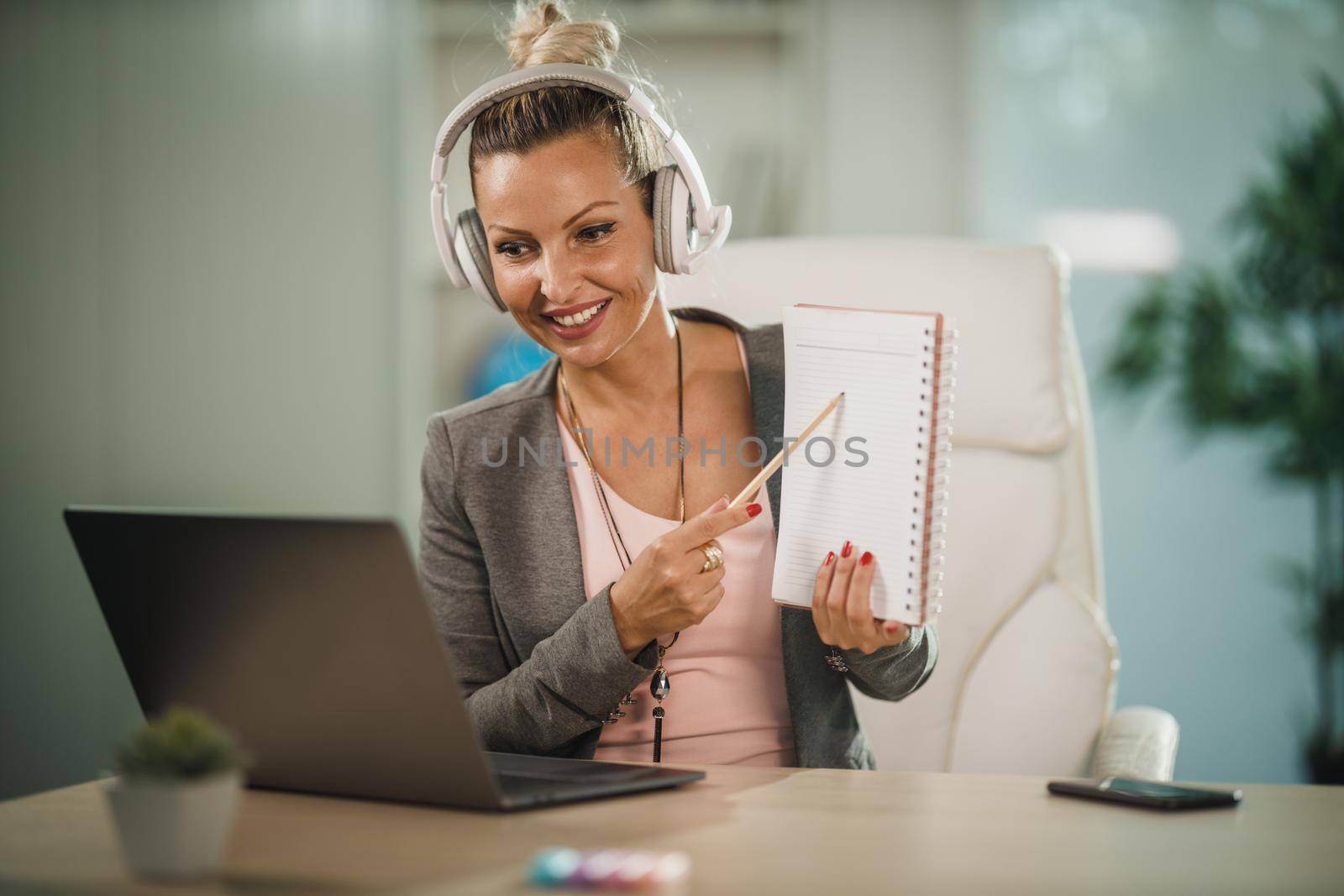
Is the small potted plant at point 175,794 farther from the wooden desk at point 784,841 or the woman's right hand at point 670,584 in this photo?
the woman's right hand at point 670,584

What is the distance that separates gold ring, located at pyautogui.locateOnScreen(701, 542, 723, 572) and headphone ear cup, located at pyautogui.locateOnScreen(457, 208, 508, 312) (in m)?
0.39

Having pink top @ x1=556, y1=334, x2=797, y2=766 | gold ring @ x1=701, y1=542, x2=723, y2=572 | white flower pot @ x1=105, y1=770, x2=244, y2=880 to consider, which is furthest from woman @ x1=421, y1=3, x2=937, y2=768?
white flower pot @ x1=105, y1=770, x2=244, y2=880

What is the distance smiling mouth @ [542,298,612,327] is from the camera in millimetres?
1173

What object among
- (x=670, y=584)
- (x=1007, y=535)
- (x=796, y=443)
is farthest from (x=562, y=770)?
(x=1007, y=535)

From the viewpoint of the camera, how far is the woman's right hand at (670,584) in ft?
3.05

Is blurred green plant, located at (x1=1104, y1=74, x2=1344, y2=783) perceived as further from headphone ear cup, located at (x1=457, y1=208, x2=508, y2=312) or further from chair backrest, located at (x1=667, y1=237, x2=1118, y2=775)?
headphone ear cup, located at (x1=457, y1=208, x2=508, y2=312)

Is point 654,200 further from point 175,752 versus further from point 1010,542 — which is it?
point 175,752

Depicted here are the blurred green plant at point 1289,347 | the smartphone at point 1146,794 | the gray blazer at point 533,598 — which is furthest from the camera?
the blurred green plant at point 1289,347

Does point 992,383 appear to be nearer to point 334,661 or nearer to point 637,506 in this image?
point 637,506

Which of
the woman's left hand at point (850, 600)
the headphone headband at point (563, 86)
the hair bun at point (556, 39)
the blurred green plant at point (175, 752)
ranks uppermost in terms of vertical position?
the hair bun at point (556, 39)

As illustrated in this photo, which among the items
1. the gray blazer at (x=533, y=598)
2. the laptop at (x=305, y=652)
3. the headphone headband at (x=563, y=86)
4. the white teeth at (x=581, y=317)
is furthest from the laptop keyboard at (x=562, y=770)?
the headphone headband at (x=563, y=86)

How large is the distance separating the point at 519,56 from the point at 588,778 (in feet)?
2.60

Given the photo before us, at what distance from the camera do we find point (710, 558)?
96 centimetres

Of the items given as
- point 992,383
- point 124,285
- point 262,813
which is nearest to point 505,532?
point 262,813
